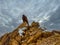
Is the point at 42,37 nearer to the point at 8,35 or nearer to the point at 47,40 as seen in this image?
the point at 47,40

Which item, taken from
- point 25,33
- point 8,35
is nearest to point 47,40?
point 25,33

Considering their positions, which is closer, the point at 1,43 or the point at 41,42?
the point at 41,42

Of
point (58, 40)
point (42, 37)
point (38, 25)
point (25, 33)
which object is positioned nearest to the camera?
point (58, 40)

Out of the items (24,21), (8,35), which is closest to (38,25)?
(24,21)

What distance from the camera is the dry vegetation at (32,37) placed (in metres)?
81.9

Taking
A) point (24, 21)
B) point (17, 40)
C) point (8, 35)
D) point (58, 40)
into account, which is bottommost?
point (58, 40)

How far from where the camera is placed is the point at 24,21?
106312mm

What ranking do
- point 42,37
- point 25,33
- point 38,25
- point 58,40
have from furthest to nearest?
point 38,25, point 25,33, point 42,37, point 58,40

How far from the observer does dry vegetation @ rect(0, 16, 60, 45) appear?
8186cm

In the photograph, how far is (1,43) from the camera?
3745 inches

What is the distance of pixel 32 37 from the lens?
8756 cm

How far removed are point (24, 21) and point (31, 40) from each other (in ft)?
75.4

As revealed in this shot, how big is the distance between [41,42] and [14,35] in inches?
673

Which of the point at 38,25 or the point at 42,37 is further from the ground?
the point at 38,25
